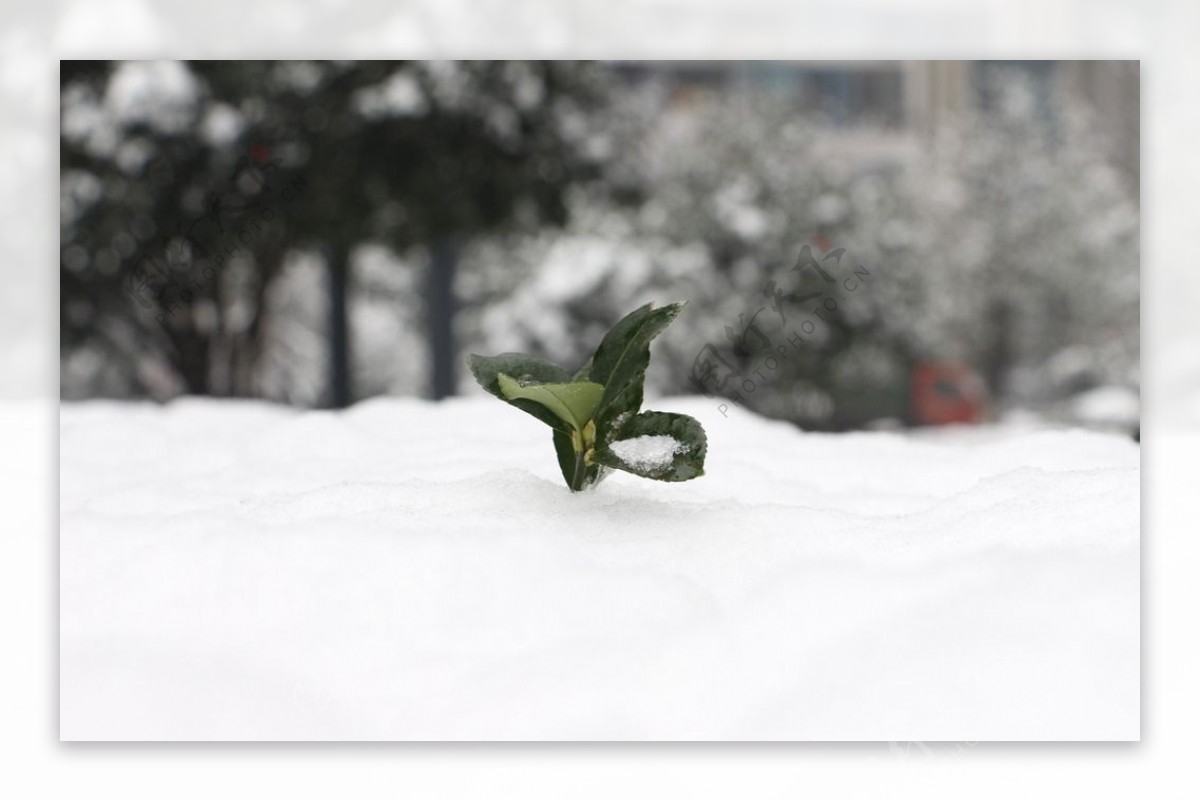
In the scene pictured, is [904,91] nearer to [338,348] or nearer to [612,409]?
[338,348]

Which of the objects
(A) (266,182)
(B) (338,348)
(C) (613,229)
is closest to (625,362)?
(A) (266,182)

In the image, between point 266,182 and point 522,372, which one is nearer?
point 522,372

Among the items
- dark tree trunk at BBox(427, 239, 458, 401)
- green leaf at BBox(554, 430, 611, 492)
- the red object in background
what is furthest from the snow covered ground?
the red object in background

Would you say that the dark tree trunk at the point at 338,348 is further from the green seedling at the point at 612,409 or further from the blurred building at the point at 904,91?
the green seedling at the point at 612,409

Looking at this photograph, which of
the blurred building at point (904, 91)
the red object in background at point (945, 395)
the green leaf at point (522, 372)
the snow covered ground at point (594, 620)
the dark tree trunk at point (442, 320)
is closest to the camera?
the snow covered ground at point (594, 620)

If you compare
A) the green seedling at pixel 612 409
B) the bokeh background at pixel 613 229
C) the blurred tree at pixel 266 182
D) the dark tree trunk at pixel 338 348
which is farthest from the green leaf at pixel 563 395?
the dark tree trunk at pixel 338 348

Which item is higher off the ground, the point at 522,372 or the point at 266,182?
the point at 266,182
